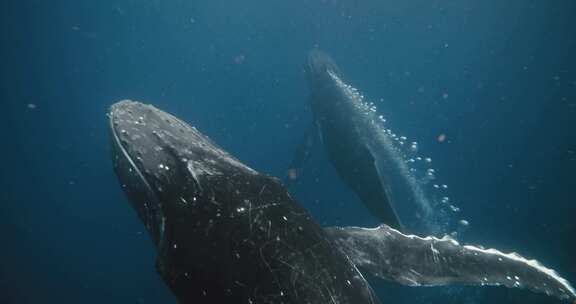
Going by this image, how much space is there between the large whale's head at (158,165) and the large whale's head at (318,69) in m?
9.05

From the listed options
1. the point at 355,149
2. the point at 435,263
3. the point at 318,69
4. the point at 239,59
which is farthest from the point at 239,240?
the point at 239,59

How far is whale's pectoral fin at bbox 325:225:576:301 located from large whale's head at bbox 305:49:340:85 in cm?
869

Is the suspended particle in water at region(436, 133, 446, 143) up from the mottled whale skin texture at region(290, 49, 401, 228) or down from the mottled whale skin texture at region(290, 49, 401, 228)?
up

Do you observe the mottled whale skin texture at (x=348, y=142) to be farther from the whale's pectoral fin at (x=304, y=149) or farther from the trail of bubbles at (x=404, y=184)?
the whale's pectoral fin at (x=304, y=149)

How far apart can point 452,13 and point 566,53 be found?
18.3m

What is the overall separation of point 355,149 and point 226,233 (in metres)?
7.79

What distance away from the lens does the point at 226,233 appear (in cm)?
331

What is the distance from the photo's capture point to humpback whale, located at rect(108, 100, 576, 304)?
10.3ft

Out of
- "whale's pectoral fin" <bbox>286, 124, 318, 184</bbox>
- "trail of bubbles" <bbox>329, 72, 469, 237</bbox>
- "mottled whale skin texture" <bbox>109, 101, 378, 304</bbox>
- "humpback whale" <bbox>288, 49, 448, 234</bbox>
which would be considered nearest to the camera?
"mottled whale skin texture" <bbox>109, 101, 378, 304</bbox>

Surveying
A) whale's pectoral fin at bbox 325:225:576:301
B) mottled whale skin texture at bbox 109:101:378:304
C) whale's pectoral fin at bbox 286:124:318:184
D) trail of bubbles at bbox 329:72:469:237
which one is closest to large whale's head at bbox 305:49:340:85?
trail of bubbles at bbox 329:72:469:237

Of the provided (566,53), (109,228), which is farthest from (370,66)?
(109,228)

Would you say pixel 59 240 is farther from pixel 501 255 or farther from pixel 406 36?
pixel 406 36

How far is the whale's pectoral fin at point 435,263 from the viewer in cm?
454

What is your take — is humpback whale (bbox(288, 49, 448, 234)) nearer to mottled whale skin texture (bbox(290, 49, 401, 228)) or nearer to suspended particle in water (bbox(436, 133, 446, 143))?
mottled whale skin texture (bbox(290, 49, 401, 228))
